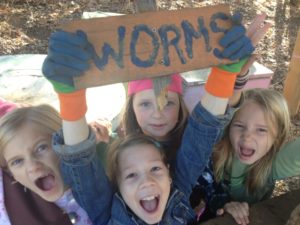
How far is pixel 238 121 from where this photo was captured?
1.71 metres

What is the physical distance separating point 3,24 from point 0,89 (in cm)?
271

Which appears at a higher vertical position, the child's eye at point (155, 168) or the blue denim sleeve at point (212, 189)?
the child's eye at point (155, 168)

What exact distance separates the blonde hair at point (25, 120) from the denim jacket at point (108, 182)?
0.28 meters

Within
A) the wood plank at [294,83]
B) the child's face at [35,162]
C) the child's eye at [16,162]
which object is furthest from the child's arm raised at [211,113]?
the wood plank at [294,83]

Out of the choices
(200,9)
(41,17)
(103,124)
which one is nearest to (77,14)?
(41,17)

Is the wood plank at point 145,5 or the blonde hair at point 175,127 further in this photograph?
the blonde hair at point 175,127

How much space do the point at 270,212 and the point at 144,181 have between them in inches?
22.2

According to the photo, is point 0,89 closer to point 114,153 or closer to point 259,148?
point 114,153

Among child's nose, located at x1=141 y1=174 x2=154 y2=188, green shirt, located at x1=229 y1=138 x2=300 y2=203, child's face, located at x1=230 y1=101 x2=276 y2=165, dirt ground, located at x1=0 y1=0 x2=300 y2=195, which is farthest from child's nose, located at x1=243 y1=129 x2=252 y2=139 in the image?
dirt ground, located at x1=0 y1=0 x2=300 y2=195

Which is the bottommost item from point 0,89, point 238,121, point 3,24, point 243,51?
point 3,24

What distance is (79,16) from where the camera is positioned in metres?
4.98

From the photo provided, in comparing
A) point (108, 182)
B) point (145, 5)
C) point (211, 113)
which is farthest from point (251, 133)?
point (145, 5)

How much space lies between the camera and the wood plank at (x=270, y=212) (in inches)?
60.9

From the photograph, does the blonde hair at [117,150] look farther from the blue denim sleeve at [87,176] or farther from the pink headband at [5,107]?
the pink headband at [5,107]
